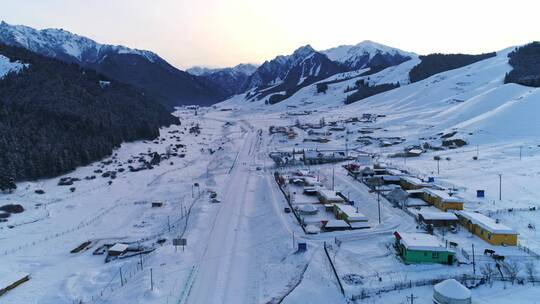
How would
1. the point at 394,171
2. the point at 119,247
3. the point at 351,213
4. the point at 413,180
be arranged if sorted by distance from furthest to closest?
the point at 394,171 → the point at 413,180 → the point at 351,213 → the point at 119,247

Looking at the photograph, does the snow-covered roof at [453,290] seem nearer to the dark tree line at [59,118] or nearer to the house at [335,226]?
the house at [335,226]

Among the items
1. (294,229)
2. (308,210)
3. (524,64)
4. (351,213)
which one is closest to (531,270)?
(351,213)

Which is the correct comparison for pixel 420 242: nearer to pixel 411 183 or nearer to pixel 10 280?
pixel 411 183

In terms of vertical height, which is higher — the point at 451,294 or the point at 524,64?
the point at 524,64

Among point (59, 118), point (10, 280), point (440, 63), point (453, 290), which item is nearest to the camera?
point (453, 290)

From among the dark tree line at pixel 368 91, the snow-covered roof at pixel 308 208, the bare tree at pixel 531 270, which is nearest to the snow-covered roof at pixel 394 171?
the snow-covered roof at pixel 308 208

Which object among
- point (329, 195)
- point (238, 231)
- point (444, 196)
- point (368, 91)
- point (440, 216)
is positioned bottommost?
point (238, 231)
